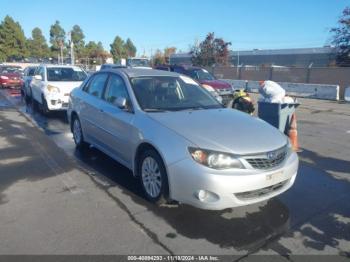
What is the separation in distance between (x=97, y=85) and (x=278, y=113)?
3383mm

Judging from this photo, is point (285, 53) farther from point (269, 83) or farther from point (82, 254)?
point (82, 254)

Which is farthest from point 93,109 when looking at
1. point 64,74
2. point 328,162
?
point 64,74

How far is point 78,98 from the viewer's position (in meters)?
6.80

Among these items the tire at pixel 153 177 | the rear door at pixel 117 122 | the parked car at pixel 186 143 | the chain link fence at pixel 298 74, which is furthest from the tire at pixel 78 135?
the chain link fence at pixel 298 74

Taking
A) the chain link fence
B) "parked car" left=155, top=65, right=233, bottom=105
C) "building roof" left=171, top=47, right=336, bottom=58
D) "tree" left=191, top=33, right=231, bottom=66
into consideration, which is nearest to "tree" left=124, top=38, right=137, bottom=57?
"building roof" left=171, top=47, right=336, bottom=58

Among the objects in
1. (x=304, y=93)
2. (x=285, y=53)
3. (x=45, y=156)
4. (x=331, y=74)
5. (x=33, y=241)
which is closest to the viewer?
(x=33, y=241)

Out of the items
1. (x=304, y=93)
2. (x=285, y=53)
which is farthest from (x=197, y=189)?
(x=285, y=53)

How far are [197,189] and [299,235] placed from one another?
1176 mm

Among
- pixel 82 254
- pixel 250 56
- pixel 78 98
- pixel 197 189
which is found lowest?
pixel 82 254

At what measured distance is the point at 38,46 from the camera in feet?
261

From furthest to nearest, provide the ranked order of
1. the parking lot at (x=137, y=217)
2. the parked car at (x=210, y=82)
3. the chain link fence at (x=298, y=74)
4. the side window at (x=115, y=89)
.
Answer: the chain link fence at (x=298, y=74)
the parked car at (x=210, y=82)
the side window at (x=115, y=89)
the parking lot at (x=137, y=217)

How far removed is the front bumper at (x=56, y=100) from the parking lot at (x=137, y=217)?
494cm

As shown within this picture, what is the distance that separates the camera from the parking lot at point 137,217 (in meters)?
3.47

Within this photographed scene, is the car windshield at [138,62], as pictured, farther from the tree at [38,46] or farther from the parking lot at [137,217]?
the tree at [38,46]
